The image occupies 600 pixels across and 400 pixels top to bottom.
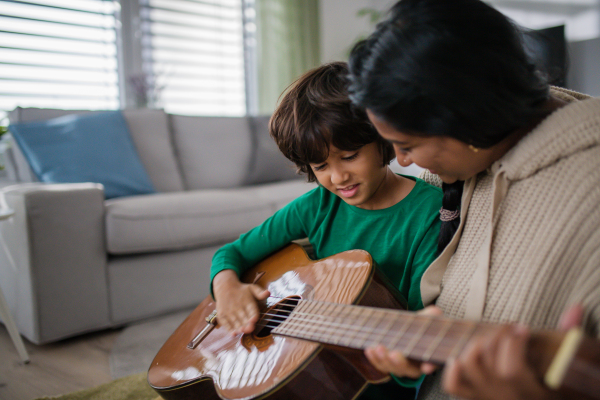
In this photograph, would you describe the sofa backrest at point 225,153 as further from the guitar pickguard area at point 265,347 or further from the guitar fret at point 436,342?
the guitar fret at point 436,342

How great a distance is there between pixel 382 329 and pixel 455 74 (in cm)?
33

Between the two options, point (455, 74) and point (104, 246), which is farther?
point (104, 246)

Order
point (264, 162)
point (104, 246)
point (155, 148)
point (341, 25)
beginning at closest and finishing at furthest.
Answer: point (104, 246) < point (155, 148) < point (264, 162) < point (341, 25)

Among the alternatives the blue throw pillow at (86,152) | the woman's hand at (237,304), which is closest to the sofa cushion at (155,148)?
the blue throw pillow at (86,152)

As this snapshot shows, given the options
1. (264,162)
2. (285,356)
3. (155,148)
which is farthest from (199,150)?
(285,356)

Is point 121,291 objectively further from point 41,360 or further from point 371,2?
point 371,2

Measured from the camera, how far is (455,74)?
55 centimetres

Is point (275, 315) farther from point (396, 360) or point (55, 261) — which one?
→ point (55, 261)

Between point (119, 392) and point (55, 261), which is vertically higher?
point (55, 261)

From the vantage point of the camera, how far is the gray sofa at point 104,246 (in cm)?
143

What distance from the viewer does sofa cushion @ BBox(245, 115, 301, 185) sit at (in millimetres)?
2625

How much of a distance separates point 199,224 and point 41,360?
71cm

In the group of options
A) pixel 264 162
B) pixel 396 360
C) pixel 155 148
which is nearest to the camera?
pixel 396 360

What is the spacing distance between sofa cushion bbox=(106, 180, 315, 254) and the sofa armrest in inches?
2.9
